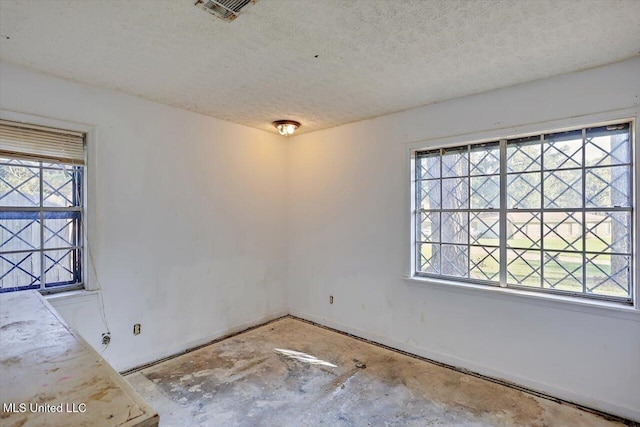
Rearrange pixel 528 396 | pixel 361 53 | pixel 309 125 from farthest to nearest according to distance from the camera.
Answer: pixel 309 125 < pixel 528 396 < pixel 361 53

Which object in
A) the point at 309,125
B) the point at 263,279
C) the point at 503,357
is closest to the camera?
the point at 503,357

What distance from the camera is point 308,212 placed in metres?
4.23

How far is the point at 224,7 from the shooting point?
1.67 m

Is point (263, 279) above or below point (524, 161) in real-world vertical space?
below

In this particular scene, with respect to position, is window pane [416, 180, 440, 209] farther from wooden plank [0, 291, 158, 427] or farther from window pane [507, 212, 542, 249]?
wooden plank [0, 291, 158, 427]

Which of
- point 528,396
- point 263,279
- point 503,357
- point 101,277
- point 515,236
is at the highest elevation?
point 515,236

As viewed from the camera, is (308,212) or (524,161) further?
(308,212)

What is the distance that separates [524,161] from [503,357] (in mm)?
1730

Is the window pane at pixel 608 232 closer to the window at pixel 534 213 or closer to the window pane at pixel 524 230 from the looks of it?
the window at pixel 534 213

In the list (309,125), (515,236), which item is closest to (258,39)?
(309,125)

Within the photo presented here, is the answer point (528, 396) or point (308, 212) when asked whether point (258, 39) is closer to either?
point (308, 212)

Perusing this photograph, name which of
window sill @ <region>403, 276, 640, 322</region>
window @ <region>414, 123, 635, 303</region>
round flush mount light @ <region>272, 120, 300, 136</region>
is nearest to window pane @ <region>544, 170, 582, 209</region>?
window @ <region>414, 123, 635, 303</region>

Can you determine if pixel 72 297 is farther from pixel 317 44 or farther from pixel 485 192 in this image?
pixel 485 192

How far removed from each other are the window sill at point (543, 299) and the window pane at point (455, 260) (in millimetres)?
108
